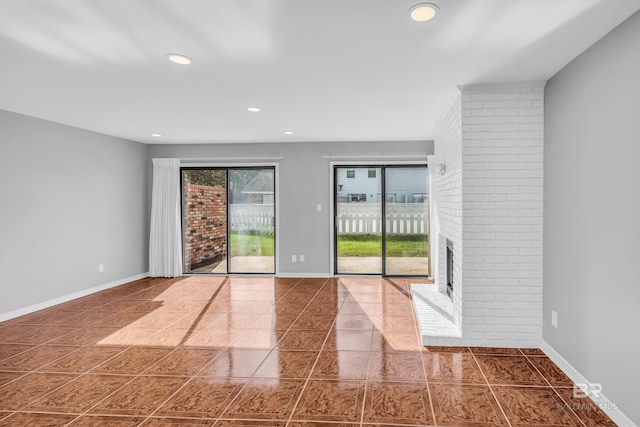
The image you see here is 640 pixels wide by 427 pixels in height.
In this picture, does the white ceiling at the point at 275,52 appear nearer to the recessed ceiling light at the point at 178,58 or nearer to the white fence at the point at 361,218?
the recessed ceiling light at the point at 178,58

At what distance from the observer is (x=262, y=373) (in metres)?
2.79

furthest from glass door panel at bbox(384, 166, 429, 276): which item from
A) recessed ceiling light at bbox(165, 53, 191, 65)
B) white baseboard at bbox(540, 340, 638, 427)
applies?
recessed ceiling light at bbox(165, 53, 191, 65)

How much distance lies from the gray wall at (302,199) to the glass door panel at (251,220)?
10.0 inches

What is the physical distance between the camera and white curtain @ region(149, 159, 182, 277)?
644cm

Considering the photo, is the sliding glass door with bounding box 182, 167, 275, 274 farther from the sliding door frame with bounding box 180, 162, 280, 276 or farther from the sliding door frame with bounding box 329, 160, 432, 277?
the sliding door frame with bounding box 329, 160, 432, 277

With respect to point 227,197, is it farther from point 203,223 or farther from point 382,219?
point 382,219

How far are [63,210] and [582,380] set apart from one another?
592cm

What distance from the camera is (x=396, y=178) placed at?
20.8 feet

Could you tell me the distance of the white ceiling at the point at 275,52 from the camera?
2.00m

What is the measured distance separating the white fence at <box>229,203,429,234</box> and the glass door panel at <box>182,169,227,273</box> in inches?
13.3

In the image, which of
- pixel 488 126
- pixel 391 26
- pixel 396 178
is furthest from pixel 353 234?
pixel 391 26

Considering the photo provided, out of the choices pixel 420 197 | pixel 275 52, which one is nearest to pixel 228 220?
pixel 420 197

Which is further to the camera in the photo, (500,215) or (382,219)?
(382,219)

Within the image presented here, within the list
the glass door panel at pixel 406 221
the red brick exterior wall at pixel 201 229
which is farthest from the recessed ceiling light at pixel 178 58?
→ the glass door panel at pixel 406 221
